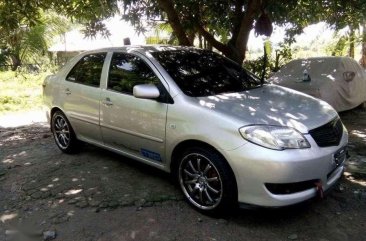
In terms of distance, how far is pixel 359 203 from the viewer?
162 inches

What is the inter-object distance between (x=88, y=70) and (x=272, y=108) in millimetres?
2714

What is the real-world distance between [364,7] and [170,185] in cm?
430

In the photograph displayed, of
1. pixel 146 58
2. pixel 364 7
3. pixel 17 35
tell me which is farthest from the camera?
pixel 17 35

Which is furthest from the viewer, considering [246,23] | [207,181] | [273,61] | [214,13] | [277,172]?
[273,61]

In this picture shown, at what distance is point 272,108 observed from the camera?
3.76 meters

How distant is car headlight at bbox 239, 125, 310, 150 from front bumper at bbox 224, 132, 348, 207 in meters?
0.05

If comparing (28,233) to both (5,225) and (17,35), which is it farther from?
(17,35)

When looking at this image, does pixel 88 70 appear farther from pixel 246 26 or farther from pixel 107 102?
pixel 246 26

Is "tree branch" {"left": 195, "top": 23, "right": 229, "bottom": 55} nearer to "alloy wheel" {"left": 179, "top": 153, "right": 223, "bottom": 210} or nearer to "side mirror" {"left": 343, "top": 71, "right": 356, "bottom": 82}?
"side mirror" {"left": 343, "top": 71, "right": 356, "bottom": 82}

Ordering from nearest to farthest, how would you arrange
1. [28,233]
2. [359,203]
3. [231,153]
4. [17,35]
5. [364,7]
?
[231,153] → [28,233] → [359,203] → [364,7] → [17,35]

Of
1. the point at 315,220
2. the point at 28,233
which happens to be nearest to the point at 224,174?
the point at 315,220

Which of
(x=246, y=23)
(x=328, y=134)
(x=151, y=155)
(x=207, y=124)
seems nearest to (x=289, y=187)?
(x=328, y=134)

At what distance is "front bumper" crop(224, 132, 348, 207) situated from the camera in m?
3.24

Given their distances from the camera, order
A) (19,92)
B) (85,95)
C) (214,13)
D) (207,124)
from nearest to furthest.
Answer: (207,124)
(85,95)
(214,13)
(19,92)
